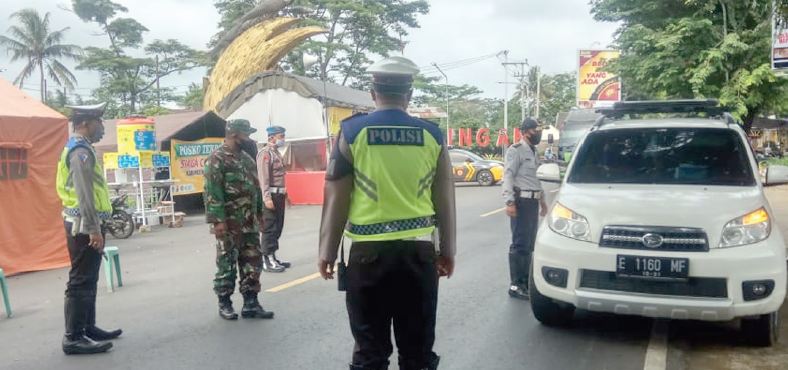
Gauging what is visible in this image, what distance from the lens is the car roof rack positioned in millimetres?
5930

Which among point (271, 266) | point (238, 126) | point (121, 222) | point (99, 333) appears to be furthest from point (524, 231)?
point (121, 222)

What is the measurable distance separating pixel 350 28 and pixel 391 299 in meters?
40.8

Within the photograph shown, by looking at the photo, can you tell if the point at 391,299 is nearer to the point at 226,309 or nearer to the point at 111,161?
the point at 226,309

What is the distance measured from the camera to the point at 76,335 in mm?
5145

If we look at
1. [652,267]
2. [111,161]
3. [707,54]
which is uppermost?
[707,54]

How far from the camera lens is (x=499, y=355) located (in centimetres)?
492

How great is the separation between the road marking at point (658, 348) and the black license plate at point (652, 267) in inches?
23.6

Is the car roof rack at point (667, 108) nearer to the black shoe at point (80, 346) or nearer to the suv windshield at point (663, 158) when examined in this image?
Answer: the suv windshield at point (663, 158)

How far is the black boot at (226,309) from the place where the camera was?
19.7 feet

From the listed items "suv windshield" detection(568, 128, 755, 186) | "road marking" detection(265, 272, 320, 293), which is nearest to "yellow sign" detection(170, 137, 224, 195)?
"road marking" detection(265, 272, 320, 293)

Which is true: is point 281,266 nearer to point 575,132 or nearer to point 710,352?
point 710,352

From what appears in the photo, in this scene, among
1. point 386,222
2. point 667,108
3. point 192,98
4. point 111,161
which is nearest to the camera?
point 386,222

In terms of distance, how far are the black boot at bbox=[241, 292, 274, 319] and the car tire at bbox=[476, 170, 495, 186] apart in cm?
2097

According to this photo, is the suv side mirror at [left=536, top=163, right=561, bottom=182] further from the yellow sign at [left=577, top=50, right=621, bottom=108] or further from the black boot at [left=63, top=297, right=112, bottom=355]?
the yellow sign at [left=577, top=50, right=621, bottom=108]
